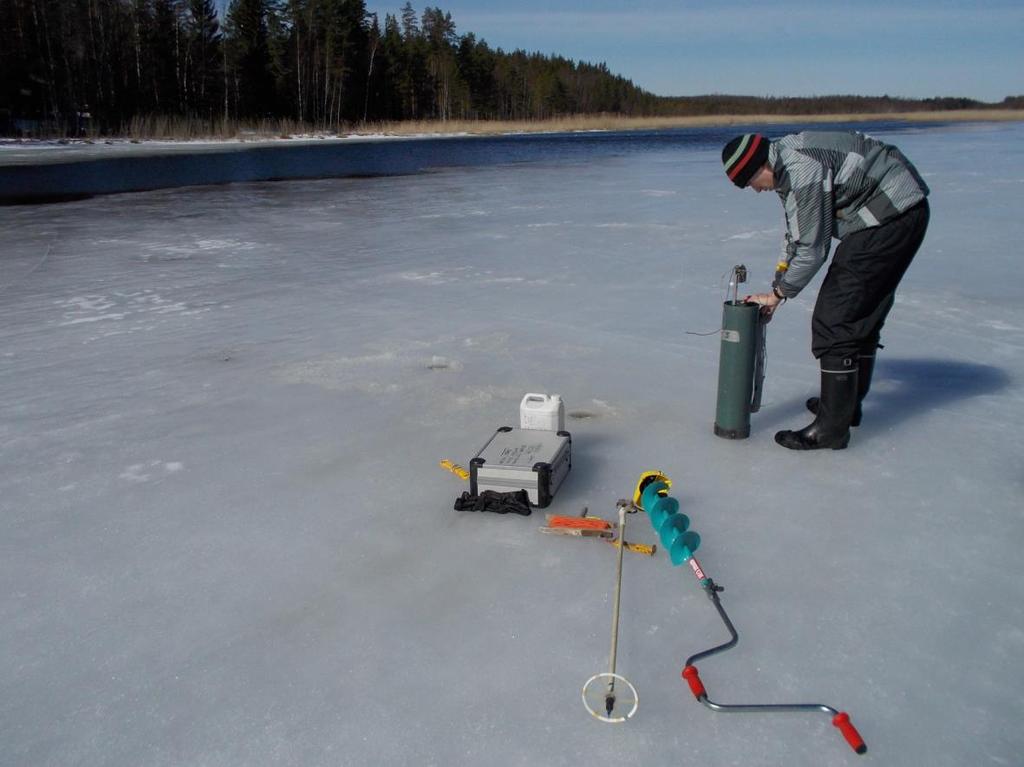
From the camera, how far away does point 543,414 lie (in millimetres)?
2830

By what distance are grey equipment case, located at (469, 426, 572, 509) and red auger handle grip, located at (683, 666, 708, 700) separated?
890mm

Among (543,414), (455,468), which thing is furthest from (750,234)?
(455,468)

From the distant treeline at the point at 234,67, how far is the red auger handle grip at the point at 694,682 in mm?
40261

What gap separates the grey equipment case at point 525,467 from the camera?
Result: 2.52 metres

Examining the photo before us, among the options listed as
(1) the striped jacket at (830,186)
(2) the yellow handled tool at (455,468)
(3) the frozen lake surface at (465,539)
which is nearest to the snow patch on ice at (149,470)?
(3) the frozen lake surface at (465,539)

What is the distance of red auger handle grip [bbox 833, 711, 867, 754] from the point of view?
154 cm

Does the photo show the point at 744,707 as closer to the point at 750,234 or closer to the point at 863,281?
the point at 863,281

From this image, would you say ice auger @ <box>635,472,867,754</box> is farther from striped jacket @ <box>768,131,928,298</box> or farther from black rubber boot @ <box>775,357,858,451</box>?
striped jacket @ <box>768,131,928,298</box>

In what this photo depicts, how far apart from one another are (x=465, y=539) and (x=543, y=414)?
633 mm

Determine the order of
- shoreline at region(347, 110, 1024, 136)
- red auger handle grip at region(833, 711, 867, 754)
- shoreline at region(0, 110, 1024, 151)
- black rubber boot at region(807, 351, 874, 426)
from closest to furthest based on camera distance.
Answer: red auger handle grip at region(833, 711, 867, 754)
black rubber boot at region(807, 351, 874, 426)
shoreline at region(0, 110, 1024, 151)
shoreline at region(347, 110, 1024, 136)

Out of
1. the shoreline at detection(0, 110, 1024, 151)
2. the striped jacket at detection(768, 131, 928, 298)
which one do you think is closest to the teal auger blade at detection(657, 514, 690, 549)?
the striped jacket at detection(768, 131, 928, 298)

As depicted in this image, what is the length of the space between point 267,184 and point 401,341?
11974 millimetres

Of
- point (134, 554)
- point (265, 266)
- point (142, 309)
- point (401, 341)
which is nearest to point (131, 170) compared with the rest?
point (265, 266)

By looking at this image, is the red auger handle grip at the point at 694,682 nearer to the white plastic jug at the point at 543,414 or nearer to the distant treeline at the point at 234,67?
the white plastic jug at the point at 543,414
